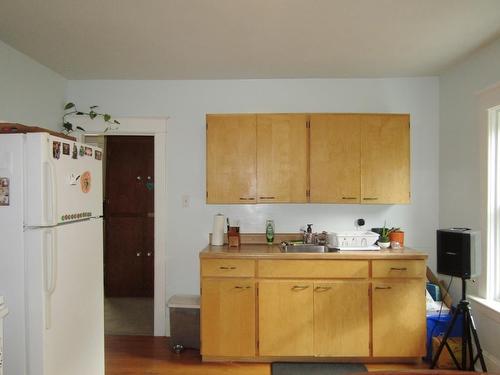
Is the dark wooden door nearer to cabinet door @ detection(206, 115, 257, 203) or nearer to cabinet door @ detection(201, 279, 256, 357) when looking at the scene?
cabinet door @ detection(206, 115, 257, 203)

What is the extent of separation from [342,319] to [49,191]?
2330mm

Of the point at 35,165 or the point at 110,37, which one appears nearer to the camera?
the point at 35,165

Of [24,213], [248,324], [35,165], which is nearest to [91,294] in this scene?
[24,213]

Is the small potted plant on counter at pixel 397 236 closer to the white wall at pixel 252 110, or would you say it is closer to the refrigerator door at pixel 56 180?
the white wall at pixel 252 110

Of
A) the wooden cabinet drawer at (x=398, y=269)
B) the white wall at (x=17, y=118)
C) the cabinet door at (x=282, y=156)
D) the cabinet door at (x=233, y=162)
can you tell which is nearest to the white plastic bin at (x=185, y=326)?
the cabinet door at (x=233, y=162)

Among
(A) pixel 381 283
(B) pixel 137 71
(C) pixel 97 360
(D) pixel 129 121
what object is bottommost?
(C) pixel 97 360

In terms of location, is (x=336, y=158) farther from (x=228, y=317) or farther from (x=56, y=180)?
(x=56, y=180)

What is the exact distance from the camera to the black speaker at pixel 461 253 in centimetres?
239

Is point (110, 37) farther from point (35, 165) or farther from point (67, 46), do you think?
point (35, 165)

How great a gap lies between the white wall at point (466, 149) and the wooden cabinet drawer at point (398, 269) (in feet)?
1.54

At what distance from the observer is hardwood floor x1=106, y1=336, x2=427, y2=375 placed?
282cm

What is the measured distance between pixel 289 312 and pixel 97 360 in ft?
4.79

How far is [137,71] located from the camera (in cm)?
328

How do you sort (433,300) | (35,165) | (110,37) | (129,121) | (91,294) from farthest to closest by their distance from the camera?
(129,121) < (433,300) < (110,37) < (91,294) < (35,165)
